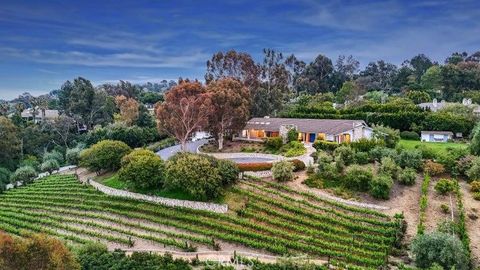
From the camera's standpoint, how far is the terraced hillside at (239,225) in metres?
30.3

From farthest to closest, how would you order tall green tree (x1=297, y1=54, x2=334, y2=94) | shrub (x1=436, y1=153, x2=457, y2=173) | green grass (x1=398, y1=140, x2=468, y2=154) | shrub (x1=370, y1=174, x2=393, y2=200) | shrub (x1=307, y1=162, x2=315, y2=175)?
tall green tree (x1=297, y1=54, x2=334, y2=94), green grass (x1=398, y1=140, x2=468, y2=154), shrub (x1=307, y1=162, x2=315, y2=175), shrub (x1=436, y1=153, x2=457, y2=173), shrub (x1=370, y1=174, x2=393, y2=200)

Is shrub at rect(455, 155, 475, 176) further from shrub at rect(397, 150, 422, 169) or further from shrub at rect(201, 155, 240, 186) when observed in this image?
shrub at rect(201, 155, 240, 186)

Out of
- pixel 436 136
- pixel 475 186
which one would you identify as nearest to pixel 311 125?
pixel 436 136

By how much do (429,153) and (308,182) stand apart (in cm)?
1394

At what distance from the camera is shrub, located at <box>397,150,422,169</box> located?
4103 centimetres

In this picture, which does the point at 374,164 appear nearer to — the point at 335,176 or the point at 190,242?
the point at 335,176

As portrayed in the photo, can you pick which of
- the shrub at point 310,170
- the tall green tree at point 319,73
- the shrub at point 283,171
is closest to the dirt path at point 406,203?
the shrub at point 310,170

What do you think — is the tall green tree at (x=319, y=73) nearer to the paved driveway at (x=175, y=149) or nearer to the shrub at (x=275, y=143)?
the paved driveway at (x=175, y=149)

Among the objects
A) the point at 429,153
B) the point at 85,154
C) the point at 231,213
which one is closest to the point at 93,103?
the point at 85,154

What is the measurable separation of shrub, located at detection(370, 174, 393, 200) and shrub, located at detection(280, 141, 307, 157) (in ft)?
38.0

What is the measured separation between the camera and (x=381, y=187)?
3619 centimetres

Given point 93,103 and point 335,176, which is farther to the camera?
point 93,103

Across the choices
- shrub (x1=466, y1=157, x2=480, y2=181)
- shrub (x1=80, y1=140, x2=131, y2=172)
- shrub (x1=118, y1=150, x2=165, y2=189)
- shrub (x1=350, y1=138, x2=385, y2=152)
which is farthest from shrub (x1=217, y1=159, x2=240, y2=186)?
shrub (x1=466, y1=157, x2=480, y2=181)

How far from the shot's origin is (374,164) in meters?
42.6
